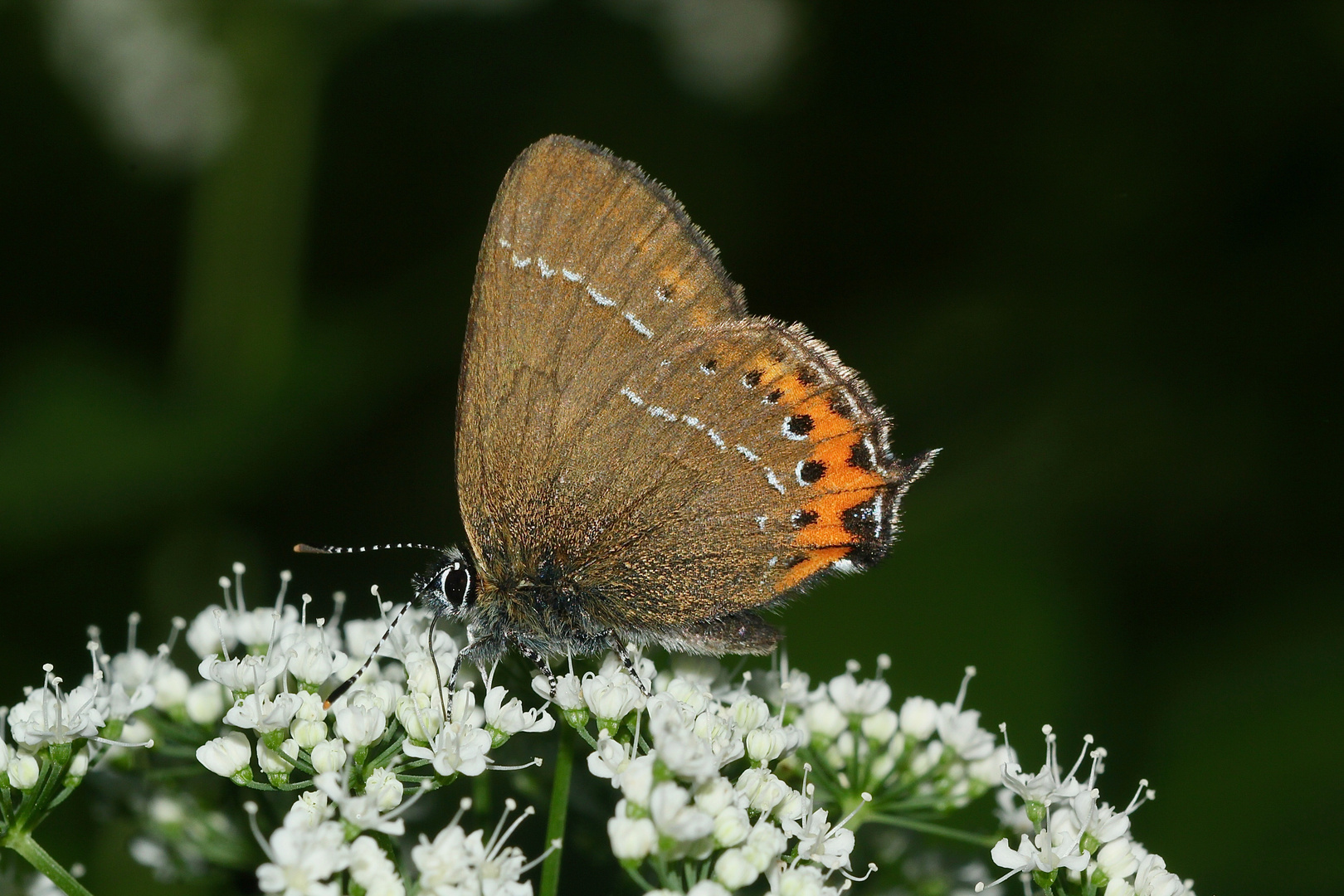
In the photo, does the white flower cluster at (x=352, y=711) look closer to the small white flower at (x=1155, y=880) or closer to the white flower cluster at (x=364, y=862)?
the white flower cluster at (x=364, y=862)

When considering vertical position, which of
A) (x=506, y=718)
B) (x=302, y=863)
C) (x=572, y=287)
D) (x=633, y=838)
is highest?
(x=572, y=287)

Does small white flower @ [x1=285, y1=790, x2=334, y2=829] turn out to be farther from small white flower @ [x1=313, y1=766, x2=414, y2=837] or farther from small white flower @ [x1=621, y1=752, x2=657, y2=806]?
small white flower @ [x1=621, y1=752, x2=657, y2=806]

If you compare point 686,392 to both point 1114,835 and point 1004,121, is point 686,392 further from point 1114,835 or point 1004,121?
point 1004,121

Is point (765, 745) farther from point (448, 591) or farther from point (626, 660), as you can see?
point (448, 591)

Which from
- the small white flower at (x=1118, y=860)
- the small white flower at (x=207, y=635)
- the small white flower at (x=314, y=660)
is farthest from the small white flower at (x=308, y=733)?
the small white flower at (x=1118, y=860)

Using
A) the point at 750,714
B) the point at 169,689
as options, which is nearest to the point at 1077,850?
the point at 750,714

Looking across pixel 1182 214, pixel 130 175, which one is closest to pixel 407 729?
pixel 130 175
